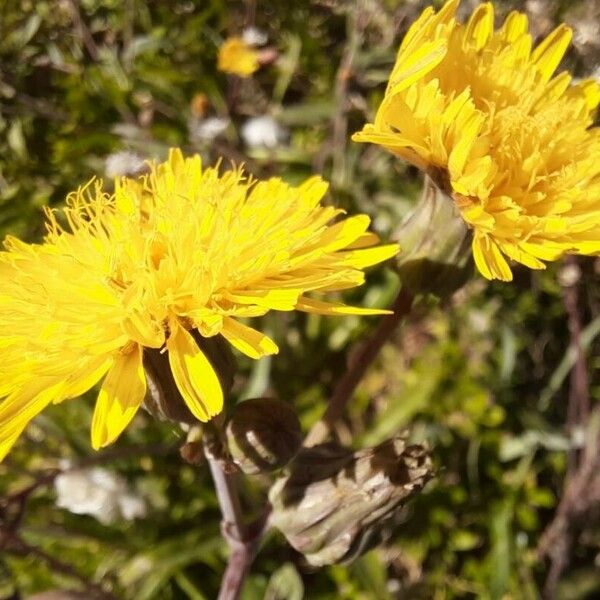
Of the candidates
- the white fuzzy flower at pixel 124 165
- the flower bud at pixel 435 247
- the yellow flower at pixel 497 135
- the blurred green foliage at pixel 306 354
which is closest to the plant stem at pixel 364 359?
the flower bud at pixel 435 247

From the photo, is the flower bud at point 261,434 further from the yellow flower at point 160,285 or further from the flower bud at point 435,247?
the flower bud at point 435,247

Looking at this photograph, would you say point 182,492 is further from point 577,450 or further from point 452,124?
point 452,124

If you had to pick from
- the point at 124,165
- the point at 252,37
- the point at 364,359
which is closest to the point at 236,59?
the point at 252,37

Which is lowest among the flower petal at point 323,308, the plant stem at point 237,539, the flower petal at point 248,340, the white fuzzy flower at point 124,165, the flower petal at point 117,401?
the plant stem at point 237,539

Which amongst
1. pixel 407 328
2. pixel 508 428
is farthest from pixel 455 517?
pixel 407 328

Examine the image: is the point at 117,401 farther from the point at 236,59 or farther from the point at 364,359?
the point at 236,59

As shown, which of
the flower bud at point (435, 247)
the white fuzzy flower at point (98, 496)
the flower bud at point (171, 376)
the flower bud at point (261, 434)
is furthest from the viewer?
the white fuzzy flower at point (98, 496)

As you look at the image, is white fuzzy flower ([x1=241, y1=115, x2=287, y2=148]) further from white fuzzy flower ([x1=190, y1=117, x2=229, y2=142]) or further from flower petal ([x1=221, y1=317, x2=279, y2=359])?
flower petal ([x1=221, y1=317, x2=279, y2=359])
